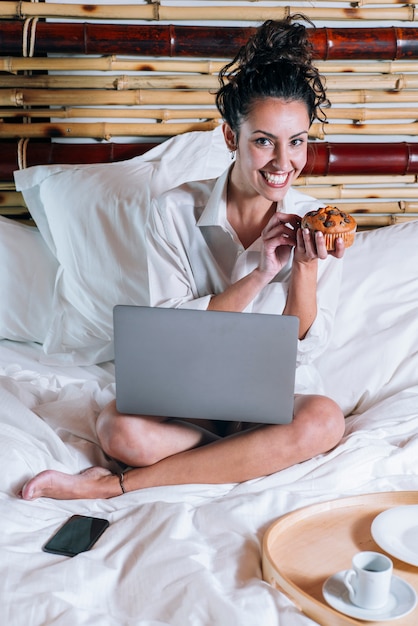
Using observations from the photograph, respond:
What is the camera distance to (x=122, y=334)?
4.48 feet

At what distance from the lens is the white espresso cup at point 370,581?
0.98 m

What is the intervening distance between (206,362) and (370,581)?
0.50 metres

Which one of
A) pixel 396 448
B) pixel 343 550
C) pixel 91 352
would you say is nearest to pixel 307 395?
pixel 396 448

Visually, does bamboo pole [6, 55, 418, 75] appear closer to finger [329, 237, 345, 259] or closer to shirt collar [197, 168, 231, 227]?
shirt collar [197, 168, 231, 227]

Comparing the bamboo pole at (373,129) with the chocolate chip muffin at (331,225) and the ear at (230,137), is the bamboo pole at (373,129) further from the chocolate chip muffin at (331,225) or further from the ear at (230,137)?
the chocolate chip muffin at (331,225)

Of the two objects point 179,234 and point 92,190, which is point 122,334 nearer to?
point 179,234

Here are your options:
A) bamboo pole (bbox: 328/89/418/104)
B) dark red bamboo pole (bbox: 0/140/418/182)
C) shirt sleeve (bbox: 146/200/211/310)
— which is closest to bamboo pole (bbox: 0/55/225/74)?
dark red bamboo pole (bbox: 0/140/418/182)

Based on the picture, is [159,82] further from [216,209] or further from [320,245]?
[320,245]

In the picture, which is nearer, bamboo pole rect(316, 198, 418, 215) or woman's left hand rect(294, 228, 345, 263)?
woman's left hand rect(294, 228, 345, 263)

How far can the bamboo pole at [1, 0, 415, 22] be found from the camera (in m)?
2.20

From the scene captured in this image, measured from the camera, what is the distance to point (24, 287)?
6.96ft

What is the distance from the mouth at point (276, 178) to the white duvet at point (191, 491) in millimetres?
490

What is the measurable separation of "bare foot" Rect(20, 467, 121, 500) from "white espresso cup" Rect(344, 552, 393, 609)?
2.07ft

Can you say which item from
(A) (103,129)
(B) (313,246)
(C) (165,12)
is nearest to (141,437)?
(B) (313,246)
